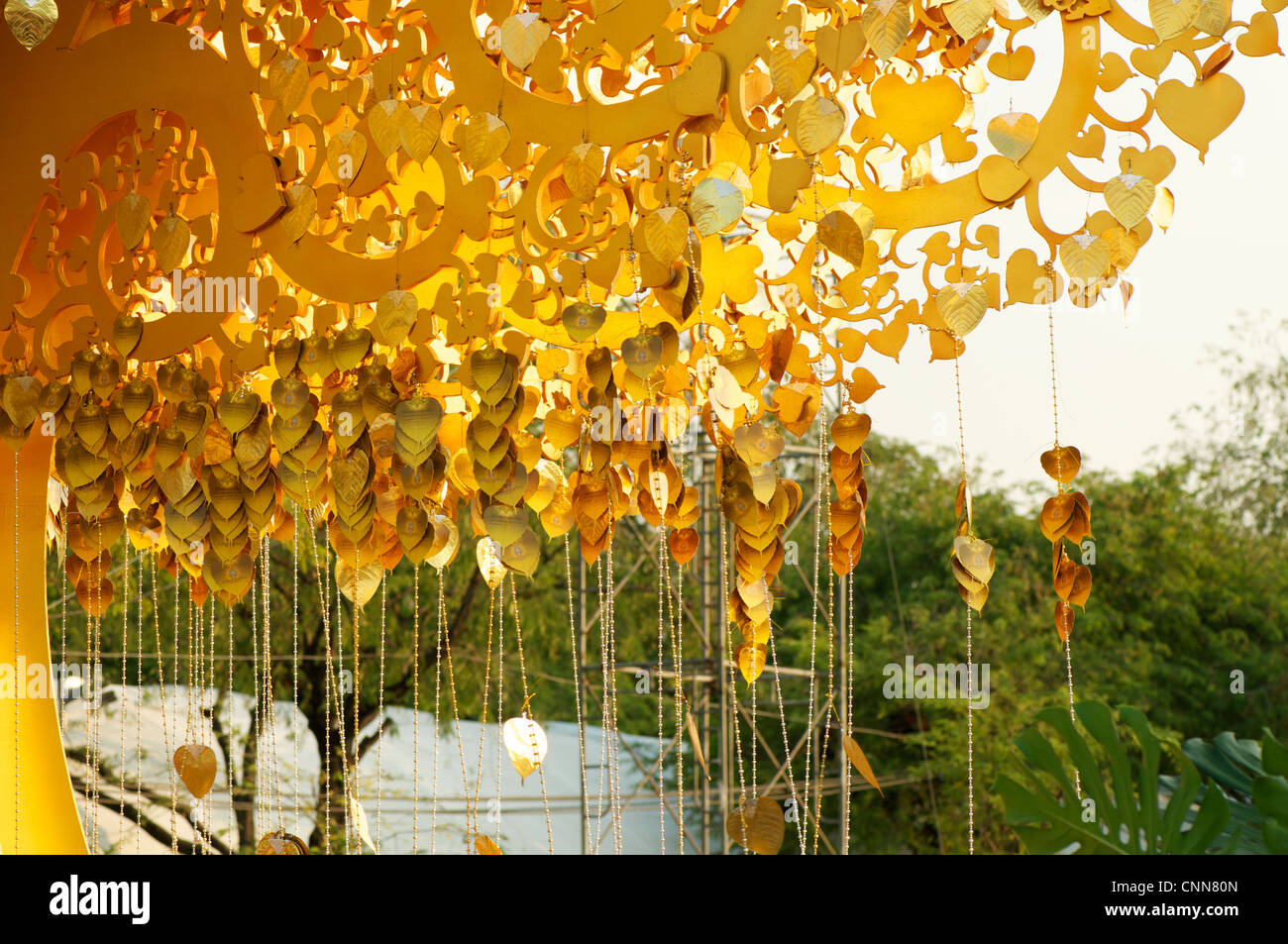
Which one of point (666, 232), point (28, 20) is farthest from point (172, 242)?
point (666, 232)

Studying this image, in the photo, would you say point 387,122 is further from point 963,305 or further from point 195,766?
point 195,766

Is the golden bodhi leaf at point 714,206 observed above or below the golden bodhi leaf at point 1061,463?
above

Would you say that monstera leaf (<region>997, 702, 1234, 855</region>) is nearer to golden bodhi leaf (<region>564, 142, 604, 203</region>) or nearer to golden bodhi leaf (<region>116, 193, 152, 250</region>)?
golden bodhi leaf (<region>564, 142, 604, 203</region>)

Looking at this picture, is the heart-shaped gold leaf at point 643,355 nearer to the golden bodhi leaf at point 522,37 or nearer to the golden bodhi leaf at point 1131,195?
the golden bodhi leaf at point 522,37

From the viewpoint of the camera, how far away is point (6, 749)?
206 centimetres

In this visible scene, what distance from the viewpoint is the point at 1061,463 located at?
1404mm

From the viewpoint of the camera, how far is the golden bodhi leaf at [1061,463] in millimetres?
1387

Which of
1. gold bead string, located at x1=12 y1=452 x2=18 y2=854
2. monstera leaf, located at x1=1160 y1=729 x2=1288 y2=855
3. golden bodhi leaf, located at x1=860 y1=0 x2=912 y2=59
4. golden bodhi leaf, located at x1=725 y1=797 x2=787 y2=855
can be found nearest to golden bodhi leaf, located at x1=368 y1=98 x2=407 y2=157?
golden bodhi leaf, located at x1=860 y1=0 x2=912 y2=59

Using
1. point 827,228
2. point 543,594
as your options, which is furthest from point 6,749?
point 543,594

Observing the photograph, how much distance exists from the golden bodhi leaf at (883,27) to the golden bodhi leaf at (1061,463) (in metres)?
0.49

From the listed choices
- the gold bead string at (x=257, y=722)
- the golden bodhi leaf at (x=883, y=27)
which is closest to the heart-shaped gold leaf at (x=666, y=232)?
the golden bodhi leaf at (x=883, y=27)

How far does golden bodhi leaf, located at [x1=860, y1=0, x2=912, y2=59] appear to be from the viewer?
4.14 ft

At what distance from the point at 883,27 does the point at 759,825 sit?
885 millimetres

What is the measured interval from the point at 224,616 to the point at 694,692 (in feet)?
10.5
